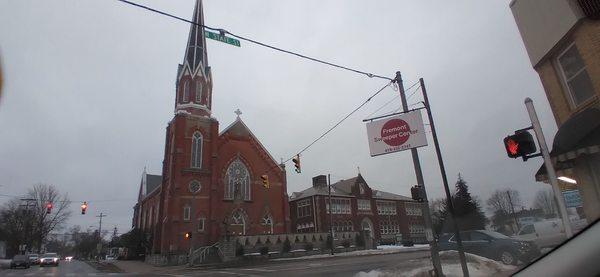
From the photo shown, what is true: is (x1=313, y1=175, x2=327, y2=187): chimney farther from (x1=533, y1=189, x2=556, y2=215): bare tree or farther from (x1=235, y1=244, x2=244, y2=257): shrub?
(x1=533, y1=189, x2=556, y2=215): bare tree

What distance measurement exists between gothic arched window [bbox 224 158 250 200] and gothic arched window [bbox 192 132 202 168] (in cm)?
372

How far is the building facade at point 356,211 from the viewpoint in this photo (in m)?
60.8

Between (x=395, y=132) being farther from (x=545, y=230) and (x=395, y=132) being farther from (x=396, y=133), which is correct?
(x=545, y=230)

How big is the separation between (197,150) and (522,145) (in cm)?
4011

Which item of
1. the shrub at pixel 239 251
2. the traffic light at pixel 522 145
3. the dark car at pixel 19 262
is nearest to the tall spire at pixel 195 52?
the shrub at pixel 239 251

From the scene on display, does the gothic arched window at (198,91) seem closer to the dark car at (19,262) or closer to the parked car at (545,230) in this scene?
the dark car at (19,262)

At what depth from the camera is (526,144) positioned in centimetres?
761

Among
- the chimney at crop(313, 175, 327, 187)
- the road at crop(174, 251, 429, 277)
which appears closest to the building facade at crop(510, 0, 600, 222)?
the road at crop(174, 251, 429, 277)

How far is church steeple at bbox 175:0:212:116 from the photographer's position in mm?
47062

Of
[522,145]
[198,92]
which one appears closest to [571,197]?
[522,145]

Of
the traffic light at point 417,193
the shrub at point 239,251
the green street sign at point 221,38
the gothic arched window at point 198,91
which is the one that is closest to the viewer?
the green street sign at point 221,38

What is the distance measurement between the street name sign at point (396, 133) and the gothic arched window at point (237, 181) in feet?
108

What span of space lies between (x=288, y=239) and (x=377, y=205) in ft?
104

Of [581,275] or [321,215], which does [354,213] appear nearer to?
[321,215]
